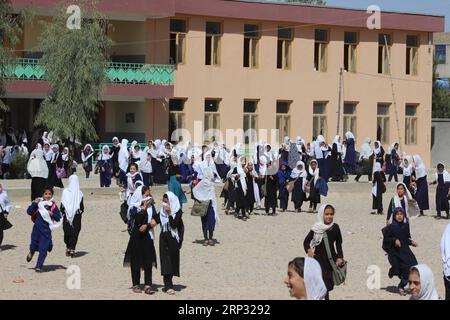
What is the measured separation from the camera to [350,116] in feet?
140

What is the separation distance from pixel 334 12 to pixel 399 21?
9.98 feet

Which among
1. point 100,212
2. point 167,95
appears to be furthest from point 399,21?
point 100,212

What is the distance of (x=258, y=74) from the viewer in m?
39.8

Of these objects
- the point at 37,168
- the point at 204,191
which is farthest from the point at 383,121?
the point at 204,191

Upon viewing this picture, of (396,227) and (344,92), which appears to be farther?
(344,92)

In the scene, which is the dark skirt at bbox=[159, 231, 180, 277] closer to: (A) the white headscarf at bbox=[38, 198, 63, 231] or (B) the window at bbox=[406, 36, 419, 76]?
(A) the white headscarf at bbox=[38, 198, 63, 231]

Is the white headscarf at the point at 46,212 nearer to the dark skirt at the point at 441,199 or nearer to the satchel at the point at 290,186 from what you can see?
the satchel at the point at 290,186

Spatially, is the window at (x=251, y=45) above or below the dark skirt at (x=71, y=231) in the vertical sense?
above

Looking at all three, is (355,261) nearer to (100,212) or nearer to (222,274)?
(222,274)

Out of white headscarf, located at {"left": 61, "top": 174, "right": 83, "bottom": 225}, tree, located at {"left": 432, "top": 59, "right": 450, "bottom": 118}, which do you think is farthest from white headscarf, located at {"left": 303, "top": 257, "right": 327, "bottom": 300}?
tree, located at {"left": 432, "top": 59, "right": 450, "bottom": 118}

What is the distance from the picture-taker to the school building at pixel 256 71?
36.6m

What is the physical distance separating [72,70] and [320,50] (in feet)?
41.4

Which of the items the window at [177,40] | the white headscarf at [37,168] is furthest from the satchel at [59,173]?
the window at [177,40]

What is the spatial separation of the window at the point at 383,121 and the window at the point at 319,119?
8.72 feet
